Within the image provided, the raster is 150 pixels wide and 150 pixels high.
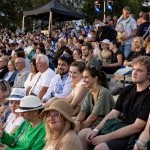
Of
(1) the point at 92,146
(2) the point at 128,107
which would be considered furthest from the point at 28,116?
(2) the point at 128,107

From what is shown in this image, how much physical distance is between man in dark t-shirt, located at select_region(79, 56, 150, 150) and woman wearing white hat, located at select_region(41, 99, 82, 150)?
2.56 ft

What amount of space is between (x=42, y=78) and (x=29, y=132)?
3.37 meters

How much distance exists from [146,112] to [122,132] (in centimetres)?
34

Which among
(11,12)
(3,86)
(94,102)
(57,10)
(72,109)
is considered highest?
(11,12)

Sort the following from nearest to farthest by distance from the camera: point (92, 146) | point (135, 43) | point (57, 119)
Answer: point (57, 119) < point (92, 146) < point (135, 43)

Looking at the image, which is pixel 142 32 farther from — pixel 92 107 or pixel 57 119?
pixel 57 119

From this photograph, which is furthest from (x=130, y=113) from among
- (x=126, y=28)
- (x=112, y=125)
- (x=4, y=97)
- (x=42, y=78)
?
(x=126, y=28)

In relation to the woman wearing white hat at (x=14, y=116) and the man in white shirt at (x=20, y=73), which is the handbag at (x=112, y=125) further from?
the man in white shirt at (x=20, y=73)

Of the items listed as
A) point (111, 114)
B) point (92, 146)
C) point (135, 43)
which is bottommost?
point (92, 146)

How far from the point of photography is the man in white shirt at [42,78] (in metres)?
7.26

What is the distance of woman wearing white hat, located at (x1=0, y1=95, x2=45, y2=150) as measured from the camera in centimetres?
393

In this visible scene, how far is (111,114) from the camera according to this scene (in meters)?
4.58

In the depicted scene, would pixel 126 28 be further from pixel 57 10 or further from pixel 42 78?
pixel 57 10

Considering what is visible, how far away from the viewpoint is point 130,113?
438cm
